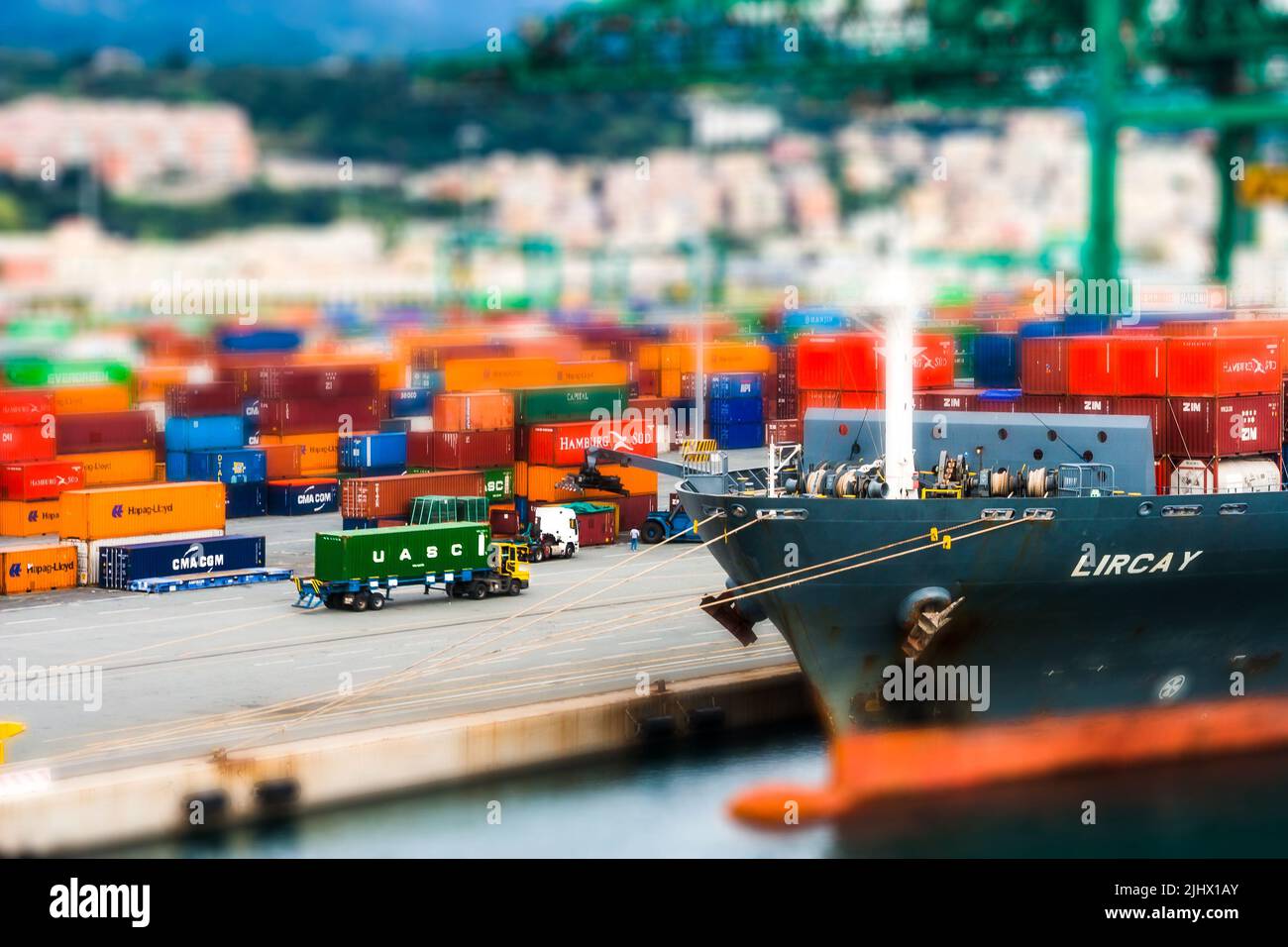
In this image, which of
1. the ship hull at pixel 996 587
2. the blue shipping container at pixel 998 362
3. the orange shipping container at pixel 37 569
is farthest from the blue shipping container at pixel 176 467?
the ship hull at pixel 996 587

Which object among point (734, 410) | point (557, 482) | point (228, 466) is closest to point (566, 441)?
point (557, 482)

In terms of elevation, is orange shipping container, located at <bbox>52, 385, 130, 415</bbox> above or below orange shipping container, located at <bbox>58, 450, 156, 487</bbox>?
above

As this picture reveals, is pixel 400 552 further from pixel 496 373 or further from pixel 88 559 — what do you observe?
pixel 496 373

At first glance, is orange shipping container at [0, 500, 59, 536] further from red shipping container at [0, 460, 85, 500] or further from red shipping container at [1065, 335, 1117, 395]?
Result: red shipping container at [1065, 335, 1117, 395]

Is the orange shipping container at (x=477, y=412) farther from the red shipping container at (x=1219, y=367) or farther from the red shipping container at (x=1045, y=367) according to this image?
the red shipping container at (x=1219, y=367)

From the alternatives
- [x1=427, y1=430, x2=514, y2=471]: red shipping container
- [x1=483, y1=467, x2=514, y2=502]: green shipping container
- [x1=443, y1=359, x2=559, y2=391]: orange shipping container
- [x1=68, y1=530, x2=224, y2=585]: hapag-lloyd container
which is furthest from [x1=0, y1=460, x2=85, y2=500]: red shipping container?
[x1=443, y1=359, x2=559, y2=391]: orange shipping container
